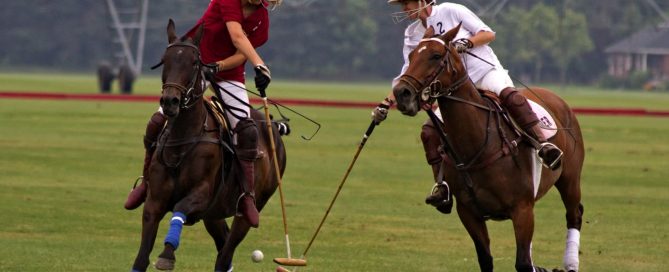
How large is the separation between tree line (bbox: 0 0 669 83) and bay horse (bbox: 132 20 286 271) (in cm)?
9305

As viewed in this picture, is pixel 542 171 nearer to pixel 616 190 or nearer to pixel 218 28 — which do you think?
pixel 218 28

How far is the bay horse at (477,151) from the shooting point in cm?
920

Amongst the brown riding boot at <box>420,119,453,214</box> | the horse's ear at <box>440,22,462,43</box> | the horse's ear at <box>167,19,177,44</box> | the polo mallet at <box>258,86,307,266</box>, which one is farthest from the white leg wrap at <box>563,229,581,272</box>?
the horse's ear at <box>167,19,177,44</box>

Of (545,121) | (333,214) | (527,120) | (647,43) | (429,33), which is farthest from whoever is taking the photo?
(647,43)

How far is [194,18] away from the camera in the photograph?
327 ft

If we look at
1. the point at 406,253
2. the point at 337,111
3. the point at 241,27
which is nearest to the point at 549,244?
the point at 406,253

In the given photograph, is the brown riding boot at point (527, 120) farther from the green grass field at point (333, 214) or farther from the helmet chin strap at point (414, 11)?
the green grass field at point (333, 214)

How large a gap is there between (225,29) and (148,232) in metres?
1.89

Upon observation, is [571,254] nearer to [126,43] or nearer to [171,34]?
[171,34]

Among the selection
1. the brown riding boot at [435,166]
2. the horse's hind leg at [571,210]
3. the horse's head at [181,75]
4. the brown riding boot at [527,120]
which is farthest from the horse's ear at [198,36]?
the horse's hind leg at [571,210]

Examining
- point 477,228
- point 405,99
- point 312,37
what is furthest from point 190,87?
point 312,37

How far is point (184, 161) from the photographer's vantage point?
30.7ft

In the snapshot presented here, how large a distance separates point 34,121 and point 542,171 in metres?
26.0

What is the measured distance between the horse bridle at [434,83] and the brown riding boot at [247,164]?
1432mm
